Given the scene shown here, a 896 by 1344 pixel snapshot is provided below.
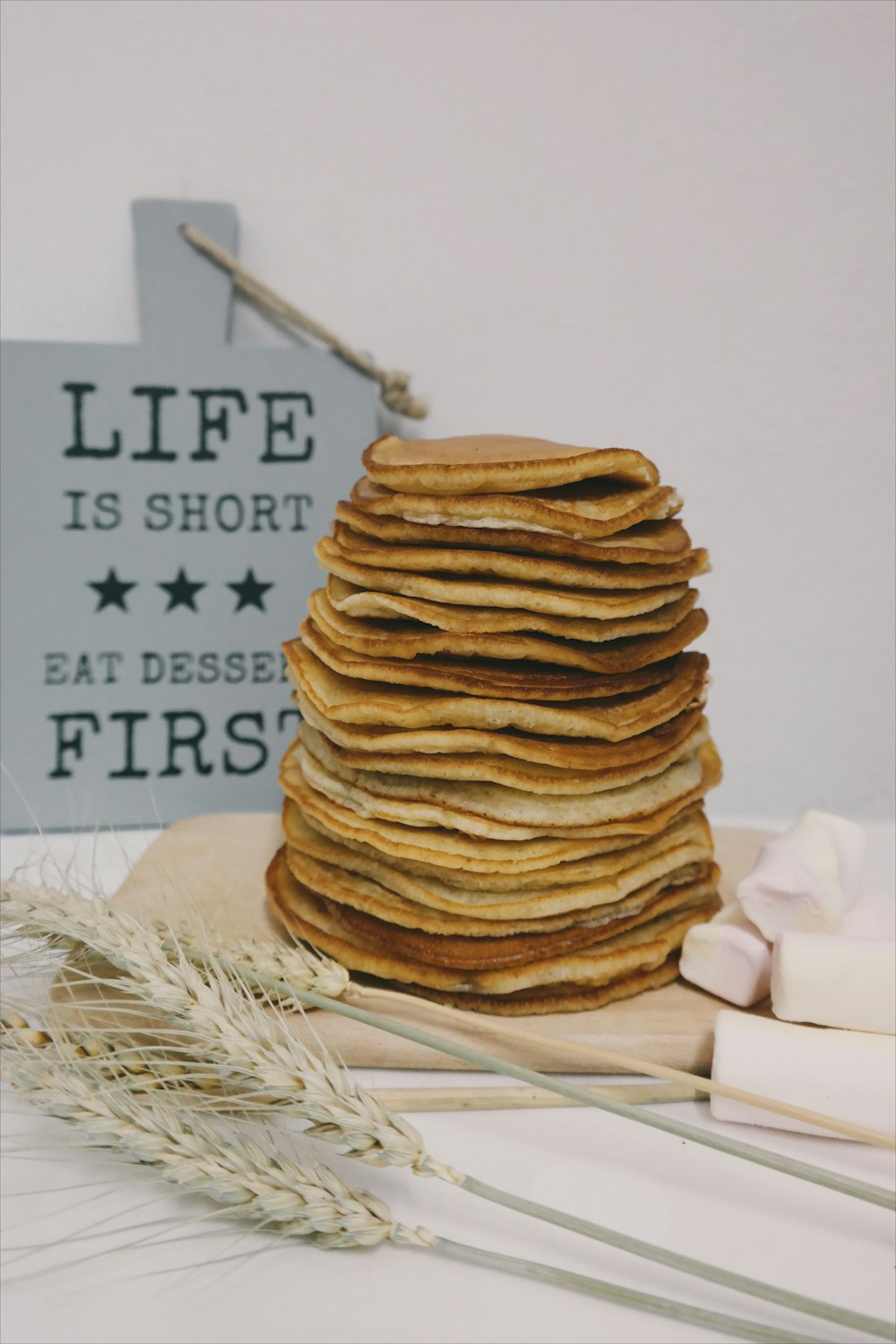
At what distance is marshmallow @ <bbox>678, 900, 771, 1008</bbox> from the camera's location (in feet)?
3.71

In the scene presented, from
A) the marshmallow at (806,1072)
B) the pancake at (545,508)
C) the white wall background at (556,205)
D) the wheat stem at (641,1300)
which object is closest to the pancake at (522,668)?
the pancake at (545,508)

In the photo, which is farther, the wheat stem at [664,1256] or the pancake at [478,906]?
the pancake at [478,906]

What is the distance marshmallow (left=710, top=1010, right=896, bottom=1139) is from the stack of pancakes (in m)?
0.16

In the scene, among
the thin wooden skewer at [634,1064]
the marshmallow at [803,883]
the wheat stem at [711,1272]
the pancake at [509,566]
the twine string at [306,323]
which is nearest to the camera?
the wheat stem at [711,1272]

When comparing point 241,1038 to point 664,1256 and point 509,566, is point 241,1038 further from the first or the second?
point 509,566

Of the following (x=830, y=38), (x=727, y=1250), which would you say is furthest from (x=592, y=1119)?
(x=830, y=38)

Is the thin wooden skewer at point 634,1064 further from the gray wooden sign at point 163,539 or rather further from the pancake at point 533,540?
the gray wooden sign at point 163,539

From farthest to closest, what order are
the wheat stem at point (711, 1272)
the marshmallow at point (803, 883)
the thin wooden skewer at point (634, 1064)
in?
the marshmallow at point (803, 883) < the thin wooden skewer at point (634, 1064) < the wheat stem at point (711, 1272)

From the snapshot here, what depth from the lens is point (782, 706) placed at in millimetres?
2094

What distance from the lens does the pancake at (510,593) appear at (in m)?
1.02

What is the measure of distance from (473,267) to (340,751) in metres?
1.04

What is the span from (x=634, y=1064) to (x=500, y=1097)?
0.15 m

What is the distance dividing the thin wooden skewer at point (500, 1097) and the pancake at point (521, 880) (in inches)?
6.4

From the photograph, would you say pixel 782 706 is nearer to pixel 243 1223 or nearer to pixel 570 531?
pixel 570 531
